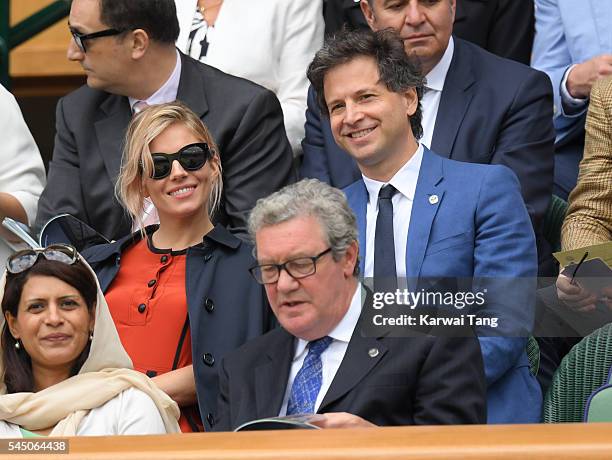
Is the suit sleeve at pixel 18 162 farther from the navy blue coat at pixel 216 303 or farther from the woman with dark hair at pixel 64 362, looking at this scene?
the woman with dark hair at pixel 64 362

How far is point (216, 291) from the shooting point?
458 cm

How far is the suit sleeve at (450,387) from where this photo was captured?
12.5 ft

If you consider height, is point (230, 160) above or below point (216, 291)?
above

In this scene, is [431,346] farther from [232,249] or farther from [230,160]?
[230,160]

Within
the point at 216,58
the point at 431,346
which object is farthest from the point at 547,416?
the point at 216,58

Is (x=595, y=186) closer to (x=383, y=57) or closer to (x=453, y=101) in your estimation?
(x=453, y=101)

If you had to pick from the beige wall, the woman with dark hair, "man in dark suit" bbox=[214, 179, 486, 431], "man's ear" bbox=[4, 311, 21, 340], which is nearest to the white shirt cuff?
"man in dark suit" bbox=[214, 179, 486, 431]

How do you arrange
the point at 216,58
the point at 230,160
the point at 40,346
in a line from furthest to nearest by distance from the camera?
the point at 216,58 < the point at 230,160 < the point at 40,346

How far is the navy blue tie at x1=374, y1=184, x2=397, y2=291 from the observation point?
442 cm

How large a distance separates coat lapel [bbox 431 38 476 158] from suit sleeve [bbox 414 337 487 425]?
1203mm

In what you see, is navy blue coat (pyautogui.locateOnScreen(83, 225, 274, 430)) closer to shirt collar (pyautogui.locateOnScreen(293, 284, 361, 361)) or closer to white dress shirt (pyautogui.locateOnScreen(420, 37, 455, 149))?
shirt collar (pyautogui.locateOnScreen(293, 284, 361, 361))

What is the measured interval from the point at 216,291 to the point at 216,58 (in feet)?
4.20

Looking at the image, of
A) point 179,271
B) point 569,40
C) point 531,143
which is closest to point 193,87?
point 179,271

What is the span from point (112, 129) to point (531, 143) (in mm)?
1426
